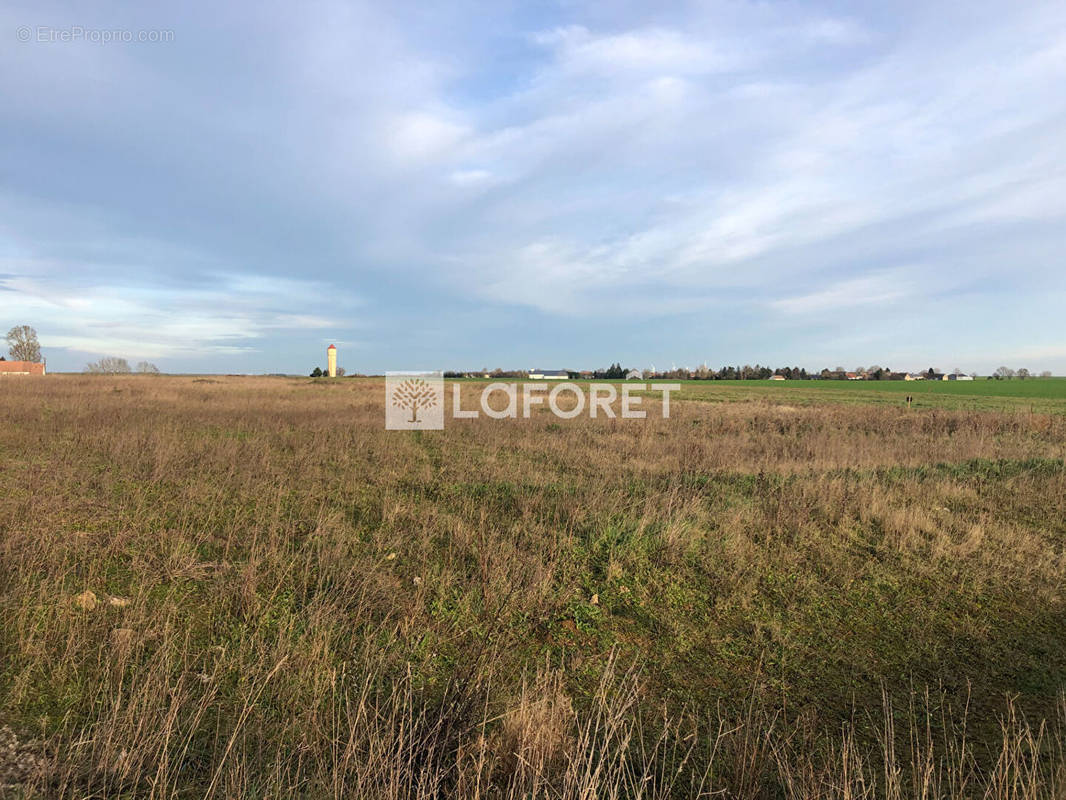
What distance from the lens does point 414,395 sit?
978 inches

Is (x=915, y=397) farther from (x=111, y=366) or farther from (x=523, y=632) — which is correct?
(x=111, y=366)

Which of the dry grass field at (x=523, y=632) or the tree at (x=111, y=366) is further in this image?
the tree at (x=111, y=366)

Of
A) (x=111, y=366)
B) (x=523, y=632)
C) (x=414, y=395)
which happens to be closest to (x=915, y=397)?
(x=414, y=395)

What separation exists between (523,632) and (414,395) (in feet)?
68.6

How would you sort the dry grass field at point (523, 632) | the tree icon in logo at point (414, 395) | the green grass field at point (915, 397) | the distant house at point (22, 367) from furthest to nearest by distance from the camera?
the distant house at point (22, 367) → the green grass field at point (915, 397) → the tree icon in logo at point (414, 395) → the dry grass field at point (523, 632)

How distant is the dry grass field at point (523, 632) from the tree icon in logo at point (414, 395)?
1316 cm

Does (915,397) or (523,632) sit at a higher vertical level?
(915,397)

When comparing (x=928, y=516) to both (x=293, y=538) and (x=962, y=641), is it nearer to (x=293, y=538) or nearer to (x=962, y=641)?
(x=962, y=641)

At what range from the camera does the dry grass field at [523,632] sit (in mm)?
3041

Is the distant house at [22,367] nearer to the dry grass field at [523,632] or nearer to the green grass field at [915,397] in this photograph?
the dry grass field at [523,632]

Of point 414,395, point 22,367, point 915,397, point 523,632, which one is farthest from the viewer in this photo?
point 22,367

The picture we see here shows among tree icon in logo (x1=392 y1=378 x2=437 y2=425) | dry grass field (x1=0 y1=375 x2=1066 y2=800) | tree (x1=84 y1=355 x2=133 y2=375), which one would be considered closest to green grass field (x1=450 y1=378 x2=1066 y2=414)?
tree icon in logo (x1=392 y1=378 x2=437 y2=425)

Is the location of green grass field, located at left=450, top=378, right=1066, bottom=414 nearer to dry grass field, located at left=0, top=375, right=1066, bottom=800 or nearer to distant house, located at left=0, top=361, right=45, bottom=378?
dry grass field, located at left=0, top=375, right=1066, bottom=800

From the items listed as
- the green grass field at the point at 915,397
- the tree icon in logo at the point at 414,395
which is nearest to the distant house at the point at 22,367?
the tree icon in logo at the point at 414,395
